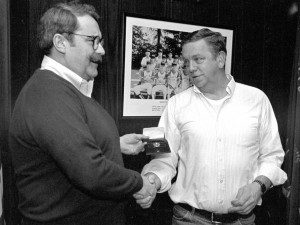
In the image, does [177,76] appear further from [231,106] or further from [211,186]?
[211,186]

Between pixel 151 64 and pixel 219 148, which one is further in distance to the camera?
pixel 151 64

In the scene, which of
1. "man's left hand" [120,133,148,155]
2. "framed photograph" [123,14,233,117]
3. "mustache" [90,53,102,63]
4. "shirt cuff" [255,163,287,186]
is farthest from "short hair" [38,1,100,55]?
"shirt cuff" [255,163,287,186]

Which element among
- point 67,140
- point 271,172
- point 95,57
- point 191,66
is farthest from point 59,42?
point 271,172

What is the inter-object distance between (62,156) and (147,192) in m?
0.55

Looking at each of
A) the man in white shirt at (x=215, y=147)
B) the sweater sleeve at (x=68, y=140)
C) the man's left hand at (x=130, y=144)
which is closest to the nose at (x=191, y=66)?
the man in white shirt at (x=215, y=147)

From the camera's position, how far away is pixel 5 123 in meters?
2.13

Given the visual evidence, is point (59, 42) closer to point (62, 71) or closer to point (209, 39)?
point (62, 71)

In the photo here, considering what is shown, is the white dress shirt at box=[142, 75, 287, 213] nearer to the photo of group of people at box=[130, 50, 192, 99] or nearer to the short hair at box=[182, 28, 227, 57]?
the short hair at box=[182, 28, 227, 57]

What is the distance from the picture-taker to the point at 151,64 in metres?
2.68

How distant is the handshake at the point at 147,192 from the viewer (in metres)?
1.76

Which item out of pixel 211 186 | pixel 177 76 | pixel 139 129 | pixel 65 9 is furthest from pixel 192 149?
pixel 65 9

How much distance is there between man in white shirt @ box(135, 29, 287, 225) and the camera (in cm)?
216

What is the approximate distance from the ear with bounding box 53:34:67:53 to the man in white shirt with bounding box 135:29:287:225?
0.90 metres

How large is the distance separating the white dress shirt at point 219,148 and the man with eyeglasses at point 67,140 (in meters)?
0.48
